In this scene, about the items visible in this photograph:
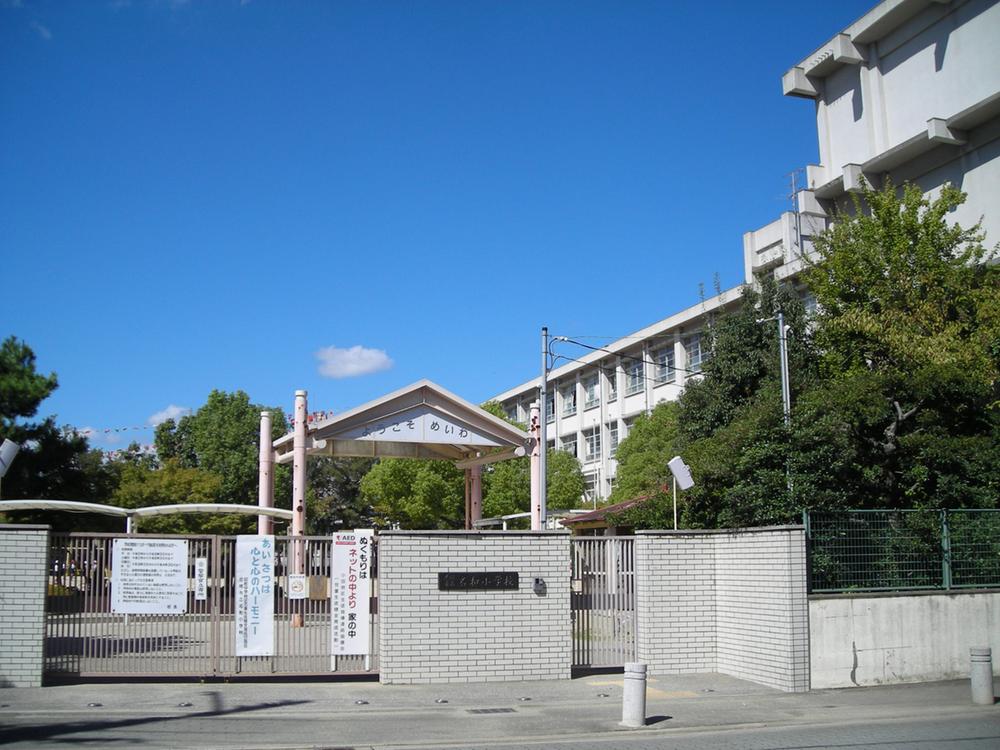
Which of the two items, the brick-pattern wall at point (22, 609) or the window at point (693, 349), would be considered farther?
the window at point (693, 349)

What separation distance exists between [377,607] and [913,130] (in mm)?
30123

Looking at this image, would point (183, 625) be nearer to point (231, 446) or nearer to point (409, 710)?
point (409, 710)

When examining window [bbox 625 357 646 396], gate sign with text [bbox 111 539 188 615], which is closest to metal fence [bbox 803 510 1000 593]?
gate sign with text [bbox 111 539 188 615]

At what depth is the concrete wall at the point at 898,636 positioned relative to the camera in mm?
14367

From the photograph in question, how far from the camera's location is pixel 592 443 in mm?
71250

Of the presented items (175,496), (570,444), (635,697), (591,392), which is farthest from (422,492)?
(635,697)

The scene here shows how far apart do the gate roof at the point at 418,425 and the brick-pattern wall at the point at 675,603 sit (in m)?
8.27

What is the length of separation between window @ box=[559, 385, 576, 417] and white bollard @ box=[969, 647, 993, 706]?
61.0 metres

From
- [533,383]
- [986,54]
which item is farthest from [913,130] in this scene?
[533,383]

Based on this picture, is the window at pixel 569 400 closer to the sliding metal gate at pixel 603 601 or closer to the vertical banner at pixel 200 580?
the sliding metal gate at pixel 603 601

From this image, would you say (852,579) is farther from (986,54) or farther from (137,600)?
(986,54)

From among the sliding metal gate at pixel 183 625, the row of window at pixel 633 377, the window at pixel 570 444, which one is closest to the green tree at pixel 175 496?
the row of window at pixel 633 377

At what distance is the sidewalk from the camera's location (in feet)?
35.7

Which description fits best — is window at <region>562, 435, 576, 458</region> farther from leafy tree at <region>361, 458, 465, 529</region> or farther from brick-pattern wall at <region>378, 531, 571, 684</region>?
brick-pattern wall at <region>378, 531, 571, 684</region>
